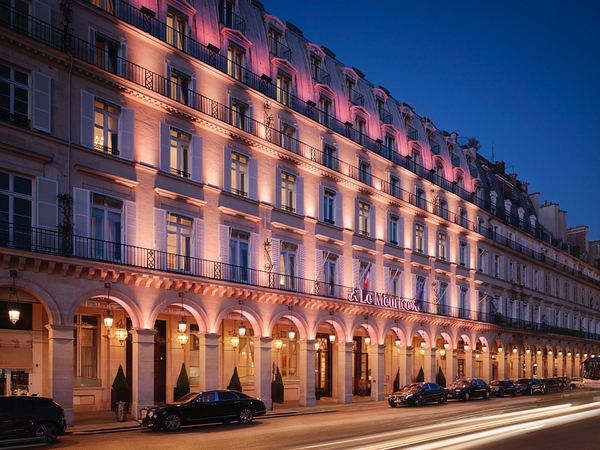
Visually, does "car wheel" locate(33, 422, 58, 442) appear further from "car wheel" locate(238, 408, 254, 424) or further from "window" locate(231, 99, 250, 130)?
"window" locate(231, 99, 250, 130)

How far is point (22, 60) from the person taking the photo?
24.6 meters

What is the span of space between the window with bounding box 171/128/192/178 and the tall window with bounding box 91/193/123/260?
3759 mm

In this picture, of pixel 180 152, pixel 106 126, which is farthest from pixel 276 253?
pixel 106 126

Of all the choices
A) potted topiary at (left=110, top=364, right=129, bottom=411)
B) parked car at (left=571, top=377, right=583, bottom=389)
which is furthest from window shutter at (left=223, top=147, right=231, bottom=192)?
parked car at (left=571, top=377, right=583, bottom=389)

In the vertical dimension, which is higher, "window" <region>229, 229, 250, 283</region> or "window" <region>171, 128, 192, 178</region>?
"window" <region>171, 128, 192, 178</region>

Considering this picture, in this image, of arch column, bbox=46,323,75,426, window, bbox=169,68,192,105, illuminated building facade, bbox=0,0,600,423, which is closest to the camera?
arch column, bbox=46,323,75,426

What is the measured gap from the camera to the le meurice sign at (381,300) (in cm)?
4103

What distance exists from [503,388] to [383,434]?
28.8m

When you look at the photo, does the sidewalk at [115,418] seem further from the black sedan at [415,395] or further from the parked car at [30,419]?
the black sedan at [415,395]

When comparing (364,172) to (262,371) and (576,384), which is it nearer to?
(262,371)

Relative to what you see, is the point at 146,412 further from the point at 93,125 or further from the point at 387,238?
the point at 387,238

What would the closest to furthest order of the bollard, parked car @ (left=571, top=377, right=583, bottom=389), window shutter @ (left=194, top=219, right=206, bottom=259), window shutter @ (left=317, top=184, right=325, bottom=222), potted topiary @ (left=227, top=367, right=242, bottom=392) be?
the bollard, window shutter @ (left=194, top=219, right=206, bottom=259), potted topiary @ (left=227, top=367, right=242, bottom=392), window shutter @ (left=317, top=184, right=325, bottom=222), parked car @ (left=571, top=377, right=583, bottom=389)

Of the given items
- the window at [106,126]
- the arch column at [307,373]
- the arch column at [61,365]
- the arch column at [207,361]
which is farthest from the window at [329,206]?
the arch column at [61,365]

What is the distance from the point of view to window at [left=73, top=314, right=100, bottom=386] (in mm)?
30322
